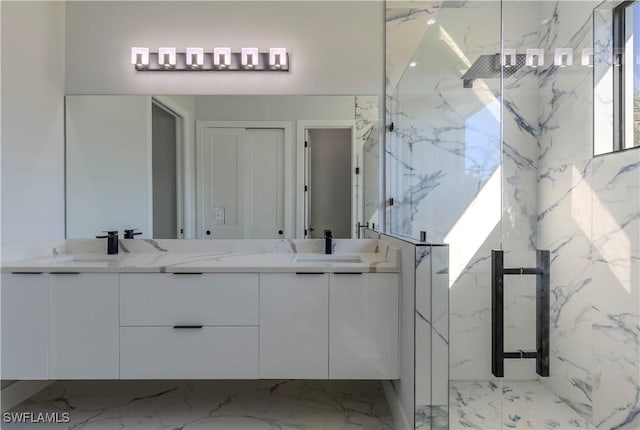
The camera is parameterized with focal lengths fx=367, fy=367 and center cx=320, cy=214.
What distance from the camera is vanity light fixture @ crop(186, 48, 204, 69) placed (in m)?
2.38

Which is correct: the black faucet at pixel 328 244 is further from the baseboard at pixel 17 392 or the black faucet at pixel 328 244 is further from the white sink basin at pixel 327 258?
the baseboard at pixel 17 392

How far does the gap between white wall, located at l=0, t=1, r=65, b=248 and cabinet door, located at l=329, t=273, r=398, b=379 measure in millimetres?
1817

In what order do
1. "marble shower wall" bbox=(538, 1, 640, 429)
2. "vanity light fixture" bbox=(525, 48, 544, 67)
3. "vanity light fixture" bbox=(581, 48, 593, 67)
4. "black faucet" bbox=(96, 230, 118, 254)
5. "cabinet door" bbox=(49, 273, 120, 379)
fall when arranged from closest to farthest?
"marble shower wall" bbox=(538, 1, 640, 429) → "cabinet door" bbox=(49, 273, 120, 379) → "vanity light fixture" bbox=(581, 48, 593, 67) → "vanity light fixture" bbox=(525, 48, 544, 67) → "black faucet" bbox=(96, 230, 118, 254)

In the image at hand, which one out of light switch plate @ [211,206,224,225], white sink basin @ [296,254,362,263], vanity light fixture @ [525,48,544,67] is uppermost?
vanity light fixture @ [525,48,544,67]

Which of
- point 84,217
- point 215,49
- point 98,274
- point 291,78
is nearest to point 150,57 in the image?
point 215,49

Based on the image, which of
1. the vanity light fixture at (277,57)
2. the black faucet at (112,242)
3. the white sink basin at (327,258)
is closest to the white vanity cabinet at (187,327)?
the white sink basin at (327,258)

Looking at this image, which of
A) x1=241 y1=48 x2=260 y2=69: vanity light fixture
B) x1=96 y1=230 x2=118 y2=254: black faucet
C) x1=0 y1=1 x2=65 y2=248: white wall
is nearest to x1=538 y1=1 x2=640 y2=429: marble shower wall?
x1=241 y1=48 x2=260 y2=69: vanity light fixture

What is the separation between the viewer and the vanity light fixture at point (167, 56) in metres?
2.38

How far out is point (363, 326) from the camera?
1841mm

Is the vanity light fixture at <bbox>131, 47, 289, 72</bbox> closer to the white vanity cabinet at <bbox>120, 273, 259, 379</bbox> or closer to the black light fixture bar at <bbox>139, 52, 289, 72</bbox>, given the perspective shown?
the black light fixture bar at <bbox>139, 52, 289, 72</bbox>

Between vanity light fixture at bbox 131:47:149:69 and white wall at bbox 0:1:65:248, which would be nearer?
white wall at bbox 0:1:65:248

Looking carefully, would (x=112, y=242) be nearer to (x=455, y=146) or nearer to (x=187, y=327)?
(x=187, y=327)

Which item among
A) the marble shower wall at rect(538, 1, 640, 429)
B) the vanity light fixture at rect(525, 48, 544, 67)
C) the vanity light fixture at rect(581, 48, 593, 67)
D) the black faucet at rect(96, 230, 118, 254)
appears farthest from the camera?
the black faucet at rect(96, 230, 118, 254)

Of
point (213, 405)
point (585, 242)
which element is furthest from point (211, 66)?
point (585, 242)
